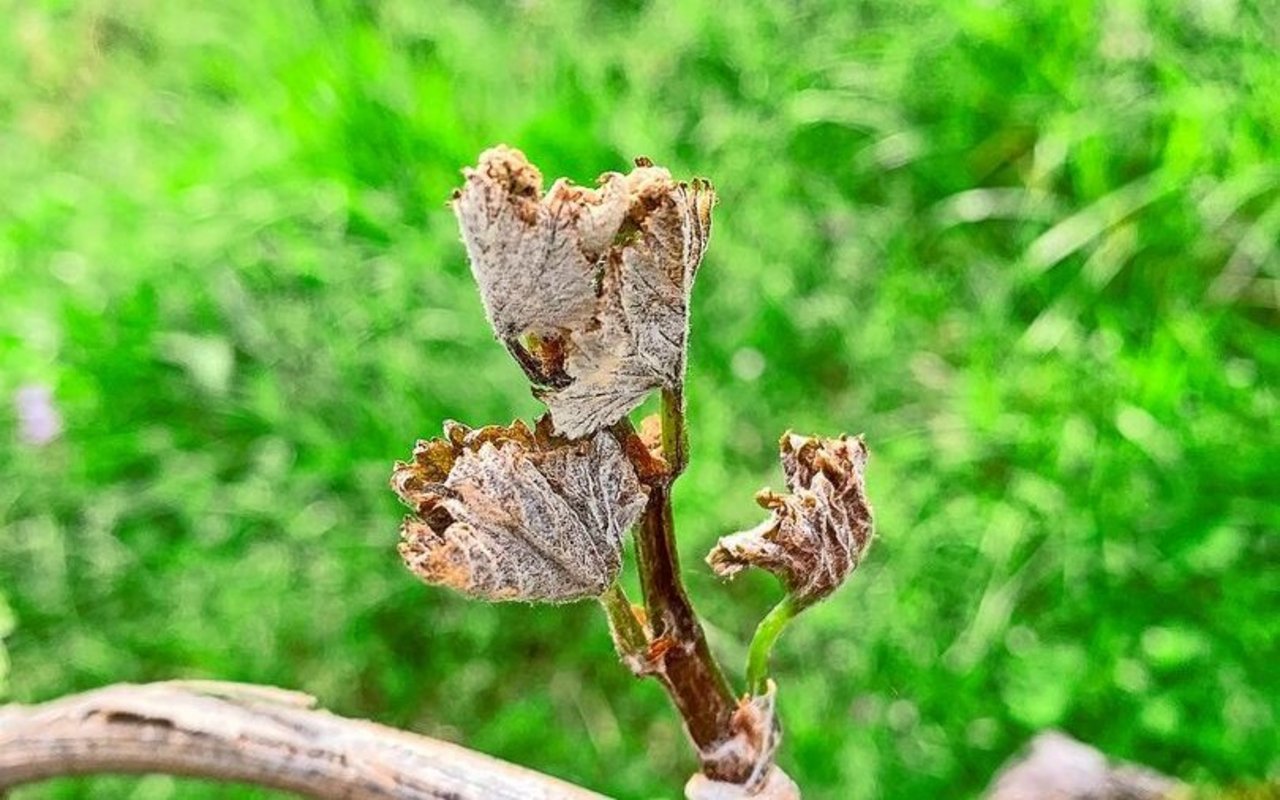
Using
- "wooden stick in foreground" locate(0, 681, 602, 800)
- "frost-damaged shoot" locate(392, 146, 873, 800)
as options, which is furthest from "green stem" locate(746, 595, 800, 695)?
"wooden stick in foreground" locate(0, 681, 602, 800)

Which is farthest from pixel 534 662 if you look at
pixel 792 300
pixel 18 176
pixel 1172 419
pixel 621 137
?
pixel 18 176

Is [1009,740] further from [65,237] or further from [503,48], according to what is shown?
[65,237]

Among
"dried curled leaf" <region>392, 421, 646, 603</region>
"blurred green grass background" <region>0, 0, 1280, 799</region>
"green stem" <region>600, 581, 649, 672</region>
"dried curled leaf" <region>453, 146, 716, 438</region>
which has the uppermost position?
"blurred green grass background" <region>0, 0, 1280, 799</region>

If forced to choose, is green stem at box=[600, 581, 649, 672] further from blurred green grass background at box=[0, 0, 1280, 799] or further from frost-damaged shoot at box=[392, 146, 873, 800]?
blurred green grass background at box=[0, 0, 1280, 799]

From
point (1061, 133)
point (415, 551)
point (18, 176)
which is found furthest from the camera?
point (18, 176)

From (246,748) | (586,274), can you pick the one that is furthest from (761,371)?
(586,274)

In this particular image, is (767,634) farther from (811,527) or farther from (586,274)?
(586,274)

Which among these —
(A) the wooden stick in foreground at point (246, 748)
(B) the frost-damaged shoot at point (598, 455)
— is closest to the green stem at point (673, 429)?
(B) the frost-damaged shoot at point (598, 455)
